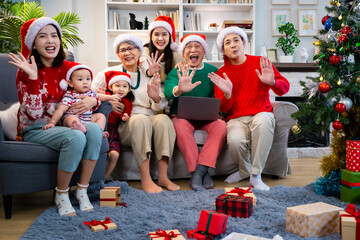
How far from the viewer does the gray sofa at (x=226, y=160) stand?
256 cm

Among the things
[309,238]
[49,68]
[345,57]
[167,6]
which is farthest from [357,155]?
[167,6]

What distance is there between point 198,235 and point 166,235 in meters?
0.14

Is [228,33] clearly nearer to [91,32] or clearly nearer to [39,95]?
[39,95]

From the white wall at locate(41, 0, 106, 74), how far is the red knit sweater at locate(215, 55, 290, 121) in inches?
98.7

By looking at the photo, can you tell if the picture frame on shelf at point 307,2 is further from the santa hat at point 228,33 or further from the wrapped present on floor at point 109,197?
the wrapped present on floor at point 109,197

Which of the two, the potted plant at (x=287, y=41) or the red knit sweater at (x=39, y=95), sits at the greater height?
the potted plant at (x=287, y=41)

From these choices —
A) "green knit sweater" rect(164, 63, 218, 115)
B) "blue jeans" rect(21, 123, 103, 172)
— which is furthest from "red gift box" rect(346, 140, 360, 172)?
"blue jeans" rect(21, 123, 103, 172)

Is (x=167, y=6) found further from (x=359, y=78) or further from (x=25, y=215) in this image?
(x=25, y=215)

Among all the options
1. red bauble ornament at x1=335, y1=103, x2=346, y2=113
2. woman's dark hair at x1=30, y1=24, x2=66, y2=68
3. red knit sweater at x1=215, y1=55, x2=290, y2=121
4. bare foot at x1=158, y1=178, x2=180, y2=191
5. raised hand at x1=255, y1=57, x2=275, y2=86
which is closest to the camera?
red bauble ornament at x1=335, y1=103, x2=346, y2=113

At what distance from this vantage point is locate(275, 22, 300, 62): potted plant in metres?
4.38

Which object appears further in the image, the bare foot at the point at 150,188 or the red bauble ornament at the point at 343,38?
the bare foot at the point at 150,188

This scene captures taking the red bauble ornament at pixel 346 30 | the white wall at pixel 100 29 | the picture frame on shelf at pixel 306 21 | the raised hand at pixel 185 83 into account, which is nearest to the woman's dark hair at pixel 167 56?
the raised hand at pixel 185 83

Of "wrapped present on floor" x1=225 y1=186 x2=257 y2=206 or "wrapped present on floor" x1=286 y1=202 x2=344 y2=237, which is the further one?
"wrapped present on floor" x1=225 y1=186 x2=257 y2=206

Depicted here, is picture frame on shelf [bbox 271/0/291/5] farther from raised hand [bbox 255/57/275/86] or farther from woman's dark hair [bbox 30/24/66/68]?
woman's dark hair [bbox 30/24/66/68]
